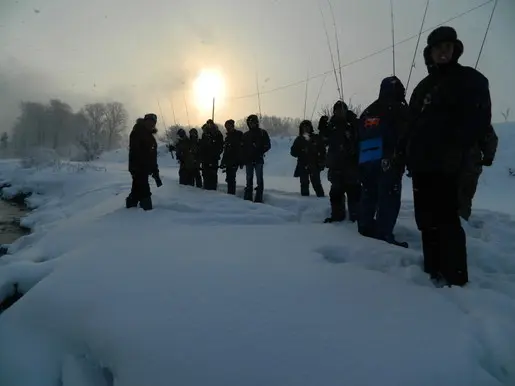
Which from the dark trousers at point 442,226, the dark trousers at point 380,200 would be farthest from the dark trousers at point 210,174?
the dark trousers at point 442,226

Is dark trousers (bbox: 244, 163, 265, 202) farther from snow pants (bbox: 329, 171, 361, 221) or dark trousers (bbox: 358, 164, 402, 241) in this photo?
dark trousers (bbox: 358, 164, 402, 241)

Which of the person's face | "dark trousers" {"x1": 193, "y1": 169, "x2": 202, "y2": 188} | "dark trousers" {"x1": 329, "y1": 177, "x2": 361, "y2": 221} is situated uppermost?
the person's face

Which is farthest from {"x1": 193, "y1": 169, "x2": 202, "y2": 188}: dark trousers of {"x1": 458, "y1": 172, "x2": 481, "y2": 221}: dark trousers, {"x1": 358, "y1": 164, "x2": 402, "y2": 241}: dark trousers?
{"x1": 458, "y1": 172, "x2": 481, "y2": 221}: dark trousers

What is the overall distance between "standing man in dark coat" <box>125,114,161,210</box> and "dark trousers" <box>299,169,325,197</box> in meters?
3.46

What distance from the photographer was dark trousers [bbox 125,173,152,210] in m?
5.85

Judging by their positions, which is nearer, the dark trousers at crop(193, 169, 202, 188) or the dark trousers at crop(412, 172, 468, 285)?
the dark trousers at crop(412, 172, 468, 285)

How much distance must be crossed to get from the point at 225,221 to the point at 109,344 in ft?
9.05

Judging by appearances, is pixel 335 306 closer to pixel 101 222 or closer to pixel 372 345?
pixel 372 345

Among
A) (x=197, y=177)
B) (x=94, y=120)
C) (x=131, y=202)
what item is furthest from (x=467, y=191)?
(x=94, y=120)

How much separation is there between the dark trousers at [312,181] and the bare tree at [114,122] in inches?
3023

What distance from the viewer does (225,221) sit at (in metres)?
4.75

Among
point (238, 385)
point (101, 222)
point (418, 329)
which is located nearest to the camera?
point (238, 385)

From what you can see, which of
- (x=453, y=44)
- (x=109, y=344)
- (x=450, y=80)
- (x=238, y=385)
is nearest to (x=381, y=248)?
(x=450, y=80)

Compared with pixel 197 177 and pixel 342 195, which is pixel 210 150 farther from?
pixel 342 195
